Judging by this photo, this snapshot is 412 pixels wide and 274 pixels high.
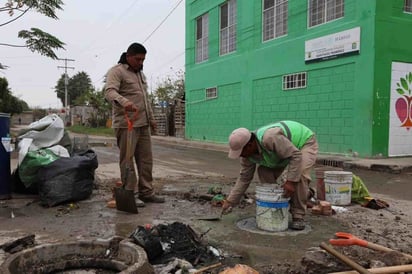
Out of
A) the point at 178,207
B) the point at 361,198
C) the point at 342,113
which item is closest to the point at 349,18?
the point at 342,113

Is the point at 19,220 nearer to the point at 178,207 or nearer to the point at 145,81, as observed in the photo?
the point at 178,207

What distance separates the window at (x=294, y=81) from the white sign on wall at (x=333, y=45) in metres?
0.62

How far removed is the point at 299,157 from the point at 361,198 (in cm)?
216

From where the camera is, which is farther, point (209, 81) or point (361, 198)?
point (209, 81)

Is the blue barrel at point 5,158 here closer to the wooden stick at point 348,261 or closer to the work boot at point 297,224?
the work boot at point 297,224

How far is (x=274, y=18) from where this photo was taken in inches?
626

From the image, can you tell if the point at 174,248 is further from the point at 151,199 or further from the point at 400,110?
the point at 400,110

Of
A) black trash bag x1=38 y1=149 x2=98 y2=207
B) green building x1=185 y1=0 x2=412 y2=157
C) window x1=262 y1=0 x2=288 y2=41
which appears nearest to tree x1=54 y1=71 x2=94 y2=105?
green building x1=185 y1=0 x2=412 y2=157

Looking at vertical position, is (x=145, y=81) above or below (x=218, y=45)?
below

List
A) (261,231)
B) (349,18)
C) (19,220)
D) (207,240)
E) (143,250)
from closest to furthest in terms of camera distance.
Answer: (143,250) < (207,240) < (261,231) < (19,220) < (349,18)

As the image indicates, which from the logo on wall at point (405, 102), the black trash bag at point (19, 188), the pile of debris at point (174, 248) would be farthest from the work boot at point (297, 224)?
the logo on wall at point (405, 102)

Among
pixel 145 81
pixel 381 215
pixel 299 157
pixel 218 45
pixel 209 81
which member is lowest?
pixel 381 215

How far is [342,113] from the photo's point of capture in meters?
12.6

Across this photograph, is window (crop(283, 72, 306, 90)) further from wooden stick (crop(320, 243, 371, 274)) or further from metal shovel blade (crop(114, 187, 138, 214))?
wooden stick (crop(320, 243, 371, 274))
